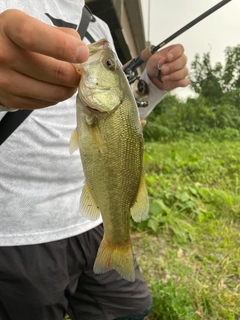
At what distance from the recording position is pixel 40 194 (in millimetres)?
1542

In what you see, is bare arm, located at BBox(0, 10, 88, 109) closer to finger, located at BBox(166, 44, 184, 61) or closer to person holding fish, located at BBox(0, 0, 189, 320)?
person holding fish, located at BBox(0, 0, 189, 320)

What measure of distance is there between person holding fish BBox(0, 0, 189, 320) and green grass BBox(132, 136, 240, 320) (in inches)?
25.9

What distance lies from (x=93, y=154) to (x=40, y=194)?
0.54m

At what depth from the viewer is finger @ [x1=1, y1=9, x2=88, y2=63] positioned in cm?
74

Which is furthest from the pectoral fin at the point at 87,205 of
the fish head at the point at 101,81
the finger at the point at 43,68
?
the finger at the point at 43,68

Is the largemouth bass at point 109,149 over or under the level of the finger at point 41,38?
under

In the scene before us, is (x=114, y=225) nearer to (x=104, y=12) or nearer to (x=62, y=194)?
(x=62, y=194)

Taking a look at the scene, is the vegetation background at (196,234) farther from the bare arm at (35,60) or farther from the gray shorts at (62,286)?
the bare arm at (35,60)

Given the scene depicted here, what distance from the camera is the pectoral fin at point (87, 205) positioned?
3.94 feet

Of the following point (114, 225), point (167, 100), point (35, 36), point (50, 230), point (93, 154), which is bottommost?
point (167, 100)

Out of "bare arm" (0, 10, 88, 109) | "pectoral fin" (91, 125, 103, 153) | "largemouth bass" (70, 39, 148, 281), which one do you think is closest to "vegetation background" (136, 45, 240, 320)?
"largemouth bass" (70, 39, 148, 281)

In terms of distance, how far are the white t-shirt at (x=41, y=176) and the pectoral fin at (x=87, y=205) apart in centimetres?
40

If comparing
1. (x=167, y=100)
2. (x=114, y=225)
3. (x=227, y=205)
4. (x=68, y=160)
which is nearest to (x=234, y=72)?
(x=227, y=205)

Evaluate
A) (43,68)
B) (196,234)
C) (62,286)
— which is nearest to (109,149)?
(43,68)
